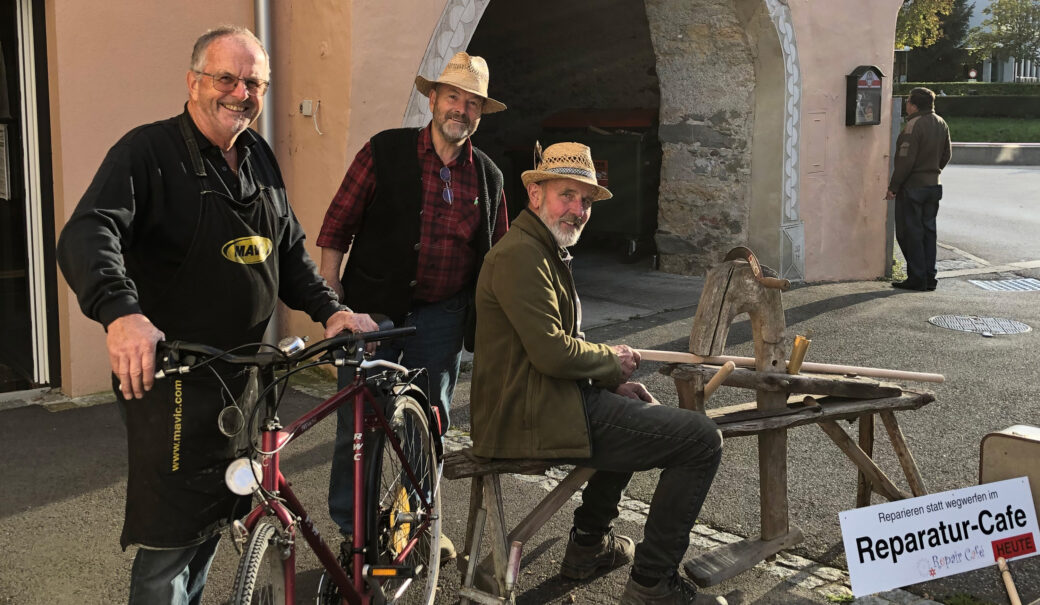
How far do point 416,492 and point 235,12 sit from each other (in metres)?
4.14

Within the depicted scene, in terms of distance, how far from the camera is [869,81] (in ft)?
34.4

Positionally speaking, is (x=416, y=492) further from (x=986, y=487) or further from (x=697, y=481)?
(x=986, y=487)

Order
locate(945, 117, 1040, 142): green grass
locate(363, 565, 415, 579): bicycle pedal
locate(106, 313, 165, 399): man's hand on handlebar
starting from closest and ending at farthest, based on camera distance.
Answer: locate(106, 313, 165, 399): man's hand on handlebar → locate(363, 565, 415, 579): bicycle pedal → locate(945, 117, 1040, 142): green grass

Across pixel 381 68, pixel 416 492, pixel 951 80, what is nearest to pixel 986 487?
pixel 416 492

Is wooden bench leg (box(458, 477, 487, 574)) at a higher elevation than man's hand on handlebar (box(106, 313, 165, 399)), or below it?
below

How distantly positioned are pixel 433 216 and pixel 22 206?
11.0ft

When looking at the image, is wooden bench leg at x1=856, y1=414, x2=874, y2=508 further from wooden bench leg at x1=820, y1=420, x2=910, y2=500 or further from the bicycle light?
the bicycle light

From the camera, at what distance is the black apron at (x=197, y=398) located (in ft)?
8.99

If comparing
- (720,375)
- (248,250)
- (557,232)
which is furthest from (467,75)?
(720,375)

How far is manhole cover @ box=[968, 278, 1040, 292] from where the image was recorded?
34.1 ft

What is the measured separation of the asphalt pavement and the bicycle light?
1306 millimetres

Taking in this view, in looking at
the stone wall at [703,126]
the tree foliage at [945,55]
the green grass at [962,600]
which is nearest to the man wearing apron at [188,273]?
the green grass at [962,600]

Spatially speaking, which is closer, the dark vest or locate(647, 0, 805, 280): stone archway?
the dark vest

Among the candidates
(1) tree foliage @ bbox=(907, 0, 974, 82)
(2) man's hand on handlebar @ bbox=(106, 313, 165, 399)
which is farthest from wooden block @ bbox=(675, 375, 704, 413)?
(1) tree foliage @ bbox=(907, 0, 974, 82)
